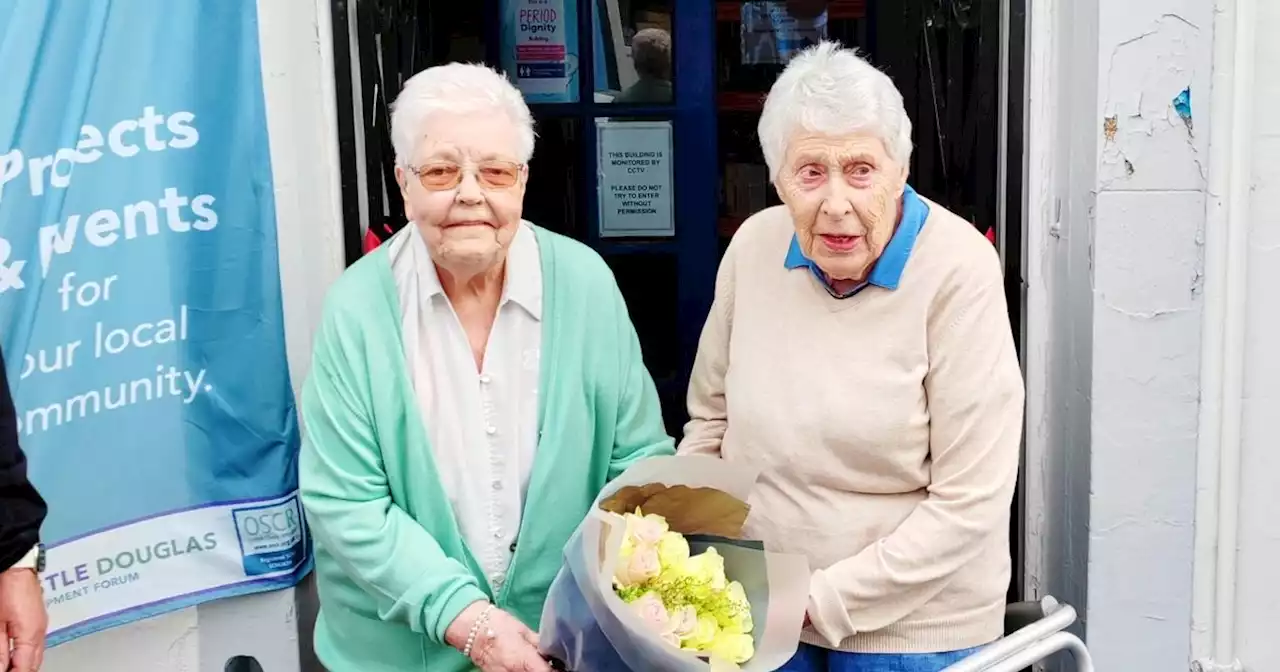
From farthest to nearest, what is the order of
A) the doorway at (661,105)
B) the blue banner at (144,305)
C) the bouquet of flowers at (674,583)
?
the doorway at (661,105)
the blue banner at (144,305)
the bouquet of flowers at (674,583)

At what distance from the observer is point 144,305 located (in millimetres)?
2184

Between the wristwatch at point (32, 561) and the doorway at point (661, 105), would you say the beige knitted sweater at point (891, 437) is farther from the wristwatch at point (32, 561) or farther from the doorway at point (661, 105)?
the doorway at point (661, 105)

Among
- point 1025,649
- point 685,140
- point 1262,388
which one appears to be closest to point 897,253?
point 1025,649

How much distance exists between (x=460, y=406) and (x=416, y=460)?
Result: 108 mm

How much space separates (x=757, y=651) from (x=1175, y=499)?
112 cm

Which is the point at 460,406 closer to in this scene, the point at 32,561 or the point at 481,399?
the point at 481,399

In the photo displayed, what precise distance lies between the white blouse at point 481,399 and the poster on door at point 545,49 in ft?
5.13

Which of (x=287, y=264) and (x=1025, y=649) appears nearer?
(x=1025, y=649)

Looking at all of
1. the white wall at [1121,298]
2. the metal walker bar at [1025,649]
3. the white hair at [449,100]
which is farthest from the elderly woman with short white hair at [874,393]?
the white wall at [1121,298]

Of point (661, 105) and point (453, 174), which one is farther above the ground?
point (661, 105)

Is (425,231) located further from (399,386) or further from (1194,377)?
(1194,377)

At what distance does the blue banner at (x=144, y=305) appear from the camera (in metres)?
2.05

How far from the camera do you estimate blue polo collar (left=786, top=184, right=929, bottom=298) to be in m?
1.80

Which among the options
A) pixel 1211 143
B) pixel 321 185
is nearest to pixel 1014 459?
pixel 1211 143
